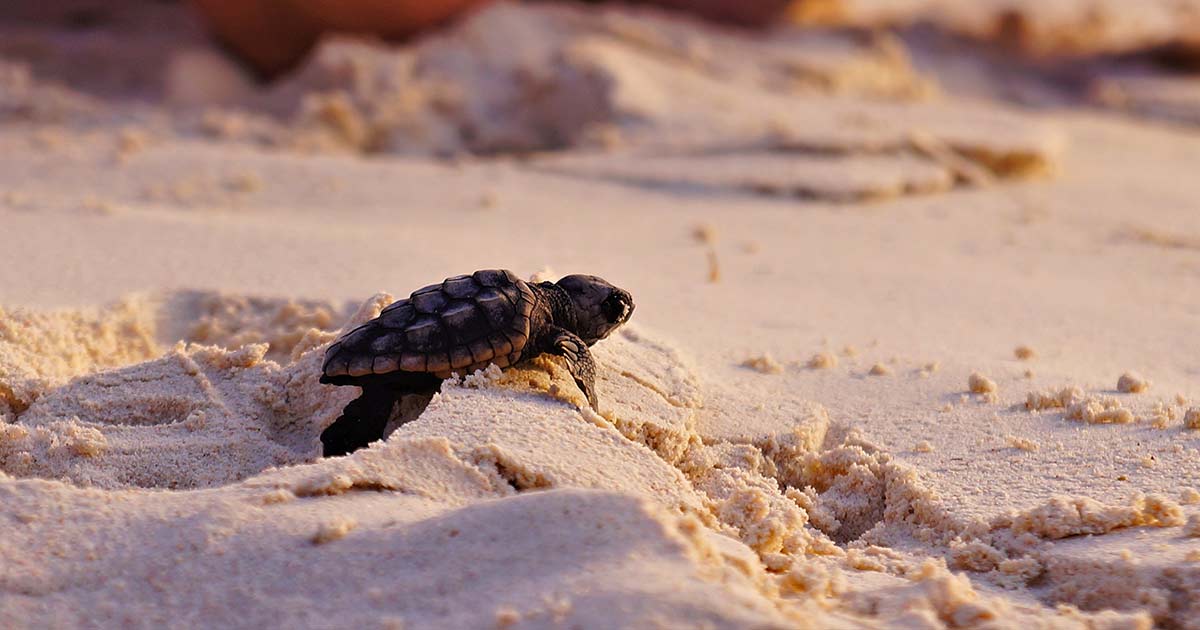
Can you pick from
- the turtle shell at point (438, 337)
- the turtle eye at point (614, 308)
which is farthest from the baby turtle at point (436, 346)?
the turtle eye at point (614, 308)

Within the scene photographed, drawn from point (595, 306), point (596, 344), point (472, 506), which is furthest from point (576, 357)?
point (472, 506)

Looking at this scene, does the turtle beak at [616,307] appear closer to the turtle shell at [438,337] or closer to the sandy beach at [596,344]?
the sandy beach at [596,344]

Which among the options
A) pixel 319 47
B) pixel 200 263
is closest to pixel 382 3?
pixel 319 47

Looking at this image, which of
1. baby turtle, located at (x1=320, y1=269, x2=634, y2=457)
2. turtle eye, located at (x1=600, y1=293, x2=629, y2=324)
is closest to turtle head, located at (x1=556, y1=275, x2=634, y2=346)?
turtle eye, located at (x1=600, y1=293, x2=629, y2=324)

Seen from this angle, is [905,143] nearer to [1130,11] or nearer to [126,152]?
[126,152]

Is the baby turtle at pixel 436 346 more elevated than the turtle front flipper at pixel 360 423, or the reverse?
the baby turtle at pixel 436 346

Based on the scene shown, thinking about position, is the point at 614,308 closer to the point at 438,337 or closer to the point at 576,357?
the point at 576,357
